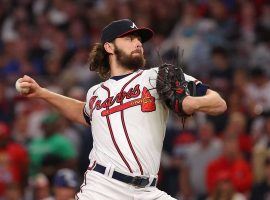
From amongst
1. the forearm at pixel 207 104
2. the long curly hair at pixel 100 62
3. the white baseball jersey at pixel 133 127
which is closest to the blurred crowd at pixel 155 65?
the long curly hair at pixel 100 62

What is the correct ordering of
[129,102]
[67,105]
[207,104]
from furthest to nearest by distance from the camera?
1. [67,105]
2. [129,102]
3. [207,104]

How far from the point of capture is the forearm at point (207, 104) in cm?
587

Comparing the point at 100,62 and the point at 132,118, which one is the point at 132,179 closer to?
the point at 132,118

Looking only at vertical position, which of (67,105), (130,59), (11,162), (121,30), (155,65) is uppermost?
(121,30)

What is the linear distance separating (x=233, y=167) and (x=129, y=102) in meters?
4.46

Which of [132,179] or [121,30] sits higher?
[121,30]

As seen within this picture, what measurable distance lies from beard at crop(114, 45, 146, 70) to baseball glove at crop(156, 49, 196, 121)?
0.92 ft

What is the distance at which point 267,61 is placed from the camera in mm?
12750

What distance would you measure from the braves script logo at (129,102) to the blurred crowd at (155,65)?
2782 millimetres

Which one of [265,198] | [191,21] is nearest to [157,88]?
[265,198]

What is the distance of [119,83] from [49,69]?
8324 mm

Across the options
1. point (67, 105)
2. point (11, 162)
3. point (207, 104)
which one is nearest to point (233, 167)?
point (11, 162)

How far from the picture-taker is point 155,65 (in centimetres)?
1174

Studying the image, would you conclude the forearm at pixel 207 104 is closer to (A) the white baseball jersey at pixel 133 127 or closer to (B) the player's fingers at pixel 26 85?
(A) the white baseball jersey at pixel 133 127
